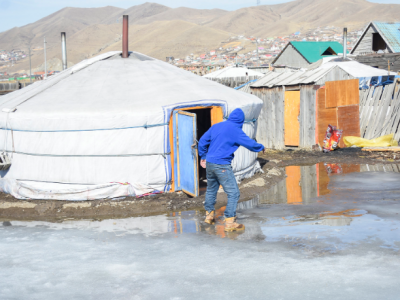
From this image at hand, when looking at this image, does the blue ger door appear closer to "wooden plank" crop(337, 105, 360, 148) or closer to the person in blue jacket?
the person in blue jacket

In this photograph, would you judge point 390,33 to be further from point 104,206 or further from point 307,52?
point 104,206

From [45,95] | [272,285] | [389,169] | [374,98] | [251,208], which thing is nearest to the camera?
[272,285]

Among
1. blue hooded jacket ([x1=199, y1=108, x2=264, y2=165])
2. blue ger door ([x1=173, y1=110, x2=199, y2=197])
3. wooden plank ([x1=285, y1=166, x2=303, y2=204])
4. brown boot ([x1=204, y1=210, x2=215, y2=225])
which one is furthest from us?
wooden plank ([x1=285, y1=166, x2=303, y2=204])

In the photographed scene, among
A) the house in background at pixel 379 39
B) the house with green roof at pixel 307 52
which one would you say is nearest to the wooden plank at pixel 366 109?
the house in background at pixel 379 39

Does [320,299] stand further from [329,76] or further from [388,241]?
[329,76]

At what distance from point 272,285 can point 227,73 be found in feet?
63.0

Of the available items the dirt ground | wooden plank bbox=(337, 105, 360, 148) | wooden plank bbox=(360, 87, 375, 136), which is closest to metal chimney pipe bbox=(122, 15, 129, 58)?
the dirt ground

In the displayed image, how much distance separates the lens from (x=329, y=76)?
13391mm

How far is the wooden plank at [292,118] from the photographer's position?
42.4ft

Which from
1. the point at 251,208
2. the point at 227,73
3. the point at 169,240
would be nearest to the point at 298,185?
the point at 251,208

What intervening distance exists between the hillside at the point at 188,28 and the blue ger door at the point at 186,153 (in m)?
72.0

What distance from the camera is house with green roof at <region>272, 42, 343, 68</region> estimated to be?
33406mm

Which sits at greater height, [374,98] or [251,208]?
[374,98]

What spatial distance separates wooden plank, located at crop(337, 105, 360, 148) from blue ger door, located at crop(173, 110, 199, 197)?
608 cm
